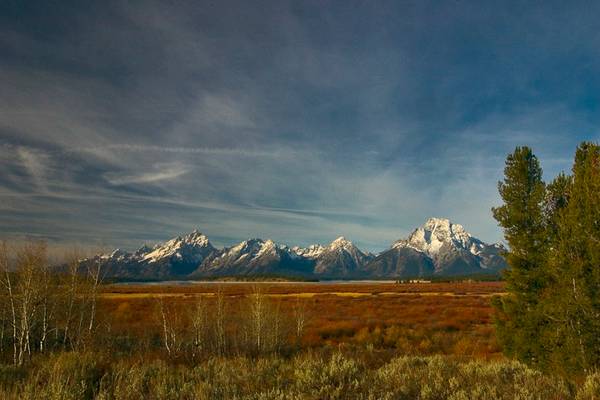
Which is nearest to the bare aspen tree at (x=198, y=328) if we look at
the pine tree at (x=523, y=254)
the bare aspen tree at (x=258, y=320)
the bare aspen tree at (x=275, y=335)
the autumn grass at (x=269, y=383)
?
the bare aspen tree at (x=258, y=320)

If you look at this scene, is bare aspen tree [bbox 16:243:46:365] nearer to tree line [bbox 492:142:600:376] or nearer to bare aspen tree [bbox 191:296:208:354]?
bare aspen tree [bbox 191:296:208:354]

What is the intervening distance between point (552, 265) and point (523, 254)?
2.66m

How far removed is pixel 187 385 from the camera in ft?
27.0

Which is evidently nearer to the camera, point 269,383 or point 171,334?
point 269,383

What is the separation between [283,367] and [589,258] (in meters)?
9.68

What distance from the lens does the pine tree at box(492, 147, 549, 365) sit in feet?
44.9

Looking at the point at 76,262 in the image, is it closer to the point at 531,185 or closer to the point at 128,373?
the point at 128,373

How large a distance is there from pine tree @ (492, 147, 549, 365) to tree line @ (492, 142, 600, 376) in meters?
0.03

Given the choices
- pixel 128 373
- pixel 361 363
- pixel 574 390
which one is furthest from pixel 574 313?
pixel 128 373

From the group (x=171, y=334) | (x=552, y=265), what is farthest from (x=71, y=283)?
(x=552, y=265)

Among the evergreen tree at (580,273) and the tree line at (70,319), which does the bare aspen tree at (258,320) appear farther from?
the evergreen tree at (580,273)

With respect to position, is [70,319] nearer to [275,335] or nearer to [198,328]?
[198,328]

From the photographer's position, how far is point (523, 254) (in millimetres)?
14539

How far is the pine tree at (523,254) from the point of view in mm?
13672
